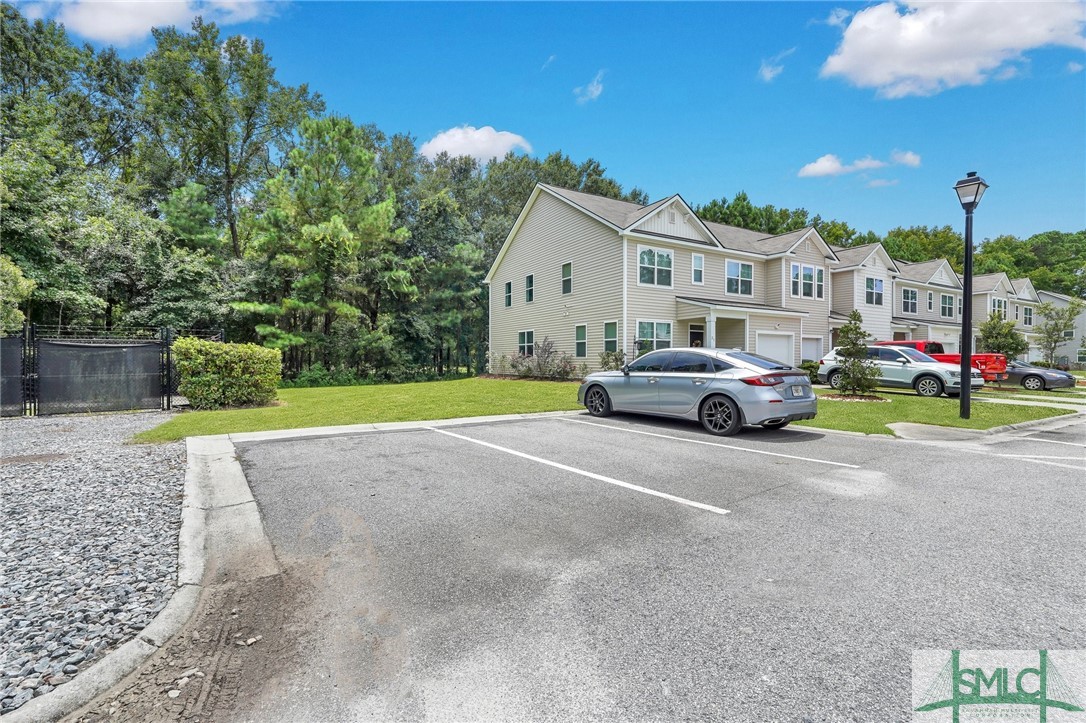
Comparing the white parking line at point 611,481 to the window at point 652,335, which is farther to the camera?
the window at point 652,335

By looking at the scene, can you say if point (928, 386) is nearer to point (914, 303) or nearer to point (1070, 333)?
point (914, 303)

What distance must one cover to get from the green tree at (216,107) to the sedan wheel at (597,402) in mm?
28150

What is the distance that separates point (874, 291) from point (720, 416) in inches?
1010

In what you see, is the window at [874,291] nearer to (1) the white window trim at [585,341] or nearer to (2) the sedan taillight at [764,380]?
(1) the white window trim at [585,341]

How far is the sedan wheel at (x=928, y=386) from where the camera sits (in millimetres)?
15016

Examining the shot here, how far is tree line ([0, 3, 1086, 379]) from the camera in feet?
64.4

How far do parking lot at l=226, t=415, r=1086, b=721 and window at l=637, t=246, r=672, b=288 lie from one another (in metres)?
15.0

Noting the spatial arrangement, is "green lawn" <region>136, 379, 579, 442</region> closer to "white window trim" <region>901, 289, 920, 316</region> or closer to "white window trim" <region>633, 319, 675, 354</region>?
"white window trim" <region>633, 319, 675, 354</region>

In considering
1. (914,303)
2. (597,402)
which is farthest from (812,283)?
(597,402)

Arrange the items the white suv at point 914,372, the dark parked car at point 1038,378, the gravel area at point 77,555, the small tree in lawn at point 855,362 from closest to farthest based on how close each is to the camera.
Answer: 1. the gravel area at point 77,555
2. the small tree in lawn at point 855,362
3. the white suv at point 914,372
4. the dark parked car at point 1038,378

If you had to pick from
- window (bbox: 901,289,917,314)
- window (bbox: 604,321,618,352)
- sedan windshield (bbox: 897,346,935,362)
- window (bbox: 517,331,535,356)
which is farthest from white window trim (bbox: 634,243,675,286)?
window (bbox: 901,289,917,314)

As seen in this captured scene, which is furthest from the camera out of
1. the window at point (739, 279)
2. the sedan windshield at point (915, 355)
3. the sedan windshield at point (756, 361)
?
the window at point (739, 279)

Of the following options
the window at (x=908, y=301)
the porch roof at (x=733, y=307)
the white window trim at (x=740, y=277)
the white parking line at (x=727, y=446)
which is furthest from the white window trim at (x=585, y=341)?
the window at (x=908, y=301)

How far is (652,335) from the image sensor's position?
805 inches
